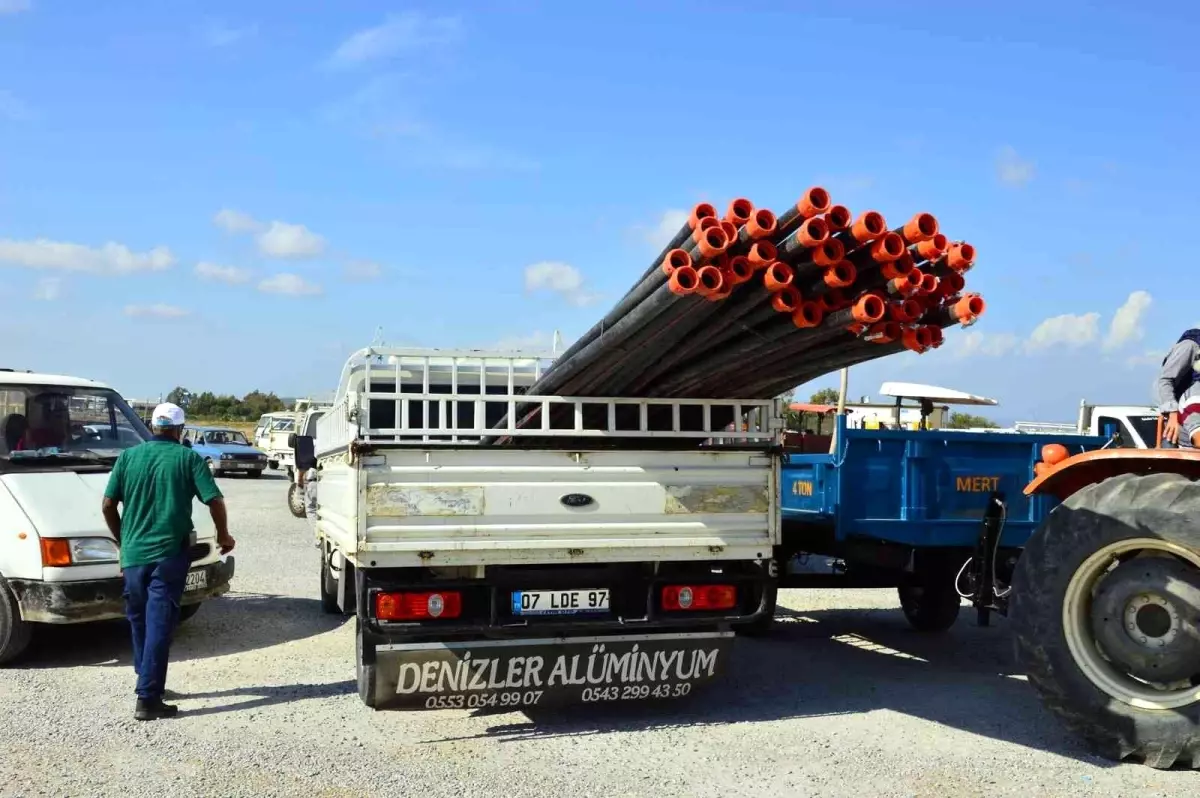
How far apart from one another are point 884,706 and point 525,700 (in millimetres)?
2150

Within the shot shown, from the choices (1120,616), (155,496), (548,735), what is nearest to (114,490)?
(155,496)

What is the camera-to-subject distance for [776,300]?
4.34 meters

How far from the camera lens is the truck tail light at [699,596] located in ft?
18.6

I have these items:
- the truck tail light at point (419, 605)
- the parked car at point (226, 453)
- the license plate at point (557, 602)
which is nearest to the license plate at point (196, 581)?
the truck tail light at point (419, 605)

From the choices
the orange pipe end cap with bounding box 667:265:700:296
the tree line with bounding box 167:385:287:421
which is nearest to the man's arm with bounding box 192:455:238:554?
the orange pipe end cap with bounding box 667:265:700:296

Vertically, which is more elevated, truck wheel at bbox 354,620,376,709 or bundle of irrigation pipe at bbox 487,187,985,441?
bundle of irrigation pipe at bbox 487,187,985,441

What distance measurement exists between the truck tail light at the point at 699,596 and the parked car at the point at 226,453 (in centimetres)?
2419

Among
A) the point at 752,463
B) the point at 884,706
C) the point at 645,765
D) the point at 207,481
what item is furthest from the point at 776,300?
the point at 207,481

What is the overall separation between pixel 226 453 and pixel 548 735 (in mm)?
24769

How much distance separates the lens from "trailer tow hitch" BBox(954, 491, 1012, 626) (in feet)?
21.5

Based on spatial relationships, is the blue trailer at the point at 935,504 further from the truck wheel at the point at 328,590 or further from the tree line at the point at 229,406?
the tree line at the point at 229,406

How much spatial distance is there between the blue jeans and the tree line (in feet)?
192

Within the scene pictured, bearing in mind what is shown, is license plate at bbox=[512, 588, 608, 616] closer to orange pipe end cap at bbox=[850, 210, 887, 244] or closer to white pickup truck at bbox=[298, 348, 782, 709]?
white pickup truck at bbox=[298, 348, 782, 709]

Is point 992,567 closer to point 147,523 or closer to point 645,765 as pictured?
point 645,765
